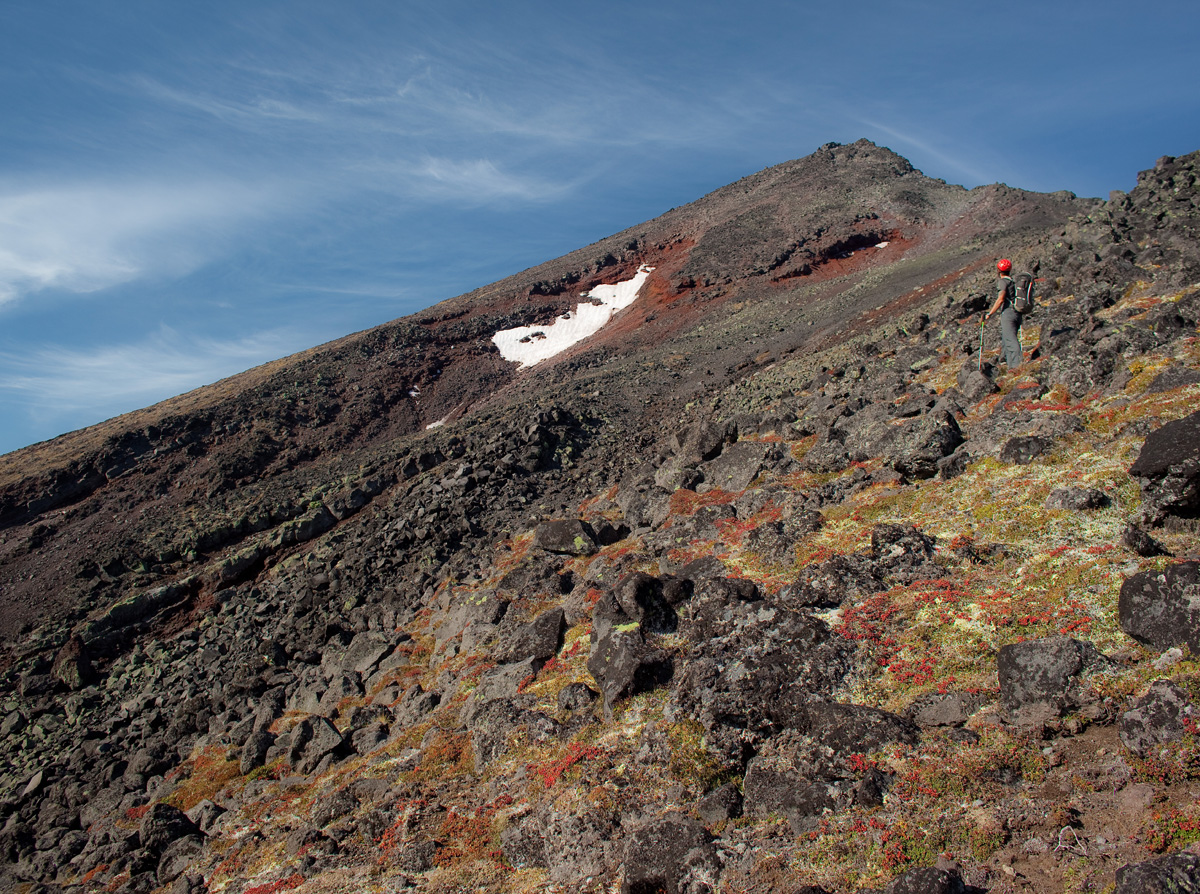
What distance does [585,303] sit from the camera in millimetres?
60781

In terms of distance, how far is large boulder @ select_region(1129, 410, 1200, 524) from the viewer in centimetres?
856

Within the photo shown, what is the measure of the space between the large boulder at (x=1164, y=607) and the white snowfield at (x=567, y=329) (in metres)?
48.1

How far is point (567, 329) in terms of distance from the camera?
5775 centimetres

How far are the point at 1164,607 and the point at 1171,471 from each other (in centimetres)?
245

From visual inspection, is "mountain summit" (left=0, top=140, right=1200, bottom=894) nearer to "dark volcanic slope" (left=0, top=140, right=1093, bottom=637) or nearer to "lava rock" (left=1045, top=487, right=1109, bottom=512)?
"lava rock" (left=1045, top=487, right=1109, bottom=512)

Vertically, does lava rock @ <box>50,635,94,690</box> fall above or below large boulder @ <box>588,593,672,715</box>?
above

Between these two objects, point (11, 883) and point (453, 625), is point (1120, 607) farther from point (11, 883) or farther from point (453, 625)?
point (11, 883)

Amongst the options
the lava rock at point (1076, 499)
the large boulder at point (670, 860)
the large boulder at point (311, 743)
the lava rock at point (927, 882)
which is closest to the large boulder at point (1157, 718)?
the lava rock at point (927, 882)

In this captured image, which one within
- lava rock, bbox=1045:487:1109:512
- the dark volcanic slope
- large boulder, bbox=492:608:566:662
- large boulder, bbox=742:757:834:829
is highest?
the dark volcanic slope

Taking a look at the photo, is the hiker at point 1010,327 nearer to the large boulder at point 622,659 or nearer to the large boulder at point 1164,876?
the large boulder at point 622,659

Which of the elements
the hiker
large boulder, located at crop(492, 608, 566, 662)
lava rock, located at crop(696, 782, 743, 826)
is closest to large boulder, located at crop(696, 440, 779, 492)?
the hiker

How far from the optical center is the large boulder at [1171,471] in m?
8.56

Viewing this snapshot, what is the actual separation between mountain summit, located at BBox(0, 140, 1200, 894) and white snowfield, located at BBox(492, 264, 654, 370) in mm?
20044

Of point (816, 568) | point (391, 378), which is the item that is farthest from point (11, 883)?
point (391, 378)
